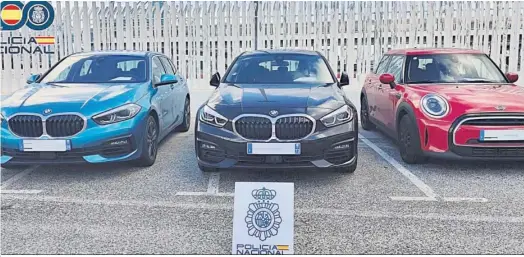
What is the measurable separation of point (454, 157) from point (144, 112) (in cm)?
325

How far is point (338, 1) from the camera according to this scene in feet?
40.7

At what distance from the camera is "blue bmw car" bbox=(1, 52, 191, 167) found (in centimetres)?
432

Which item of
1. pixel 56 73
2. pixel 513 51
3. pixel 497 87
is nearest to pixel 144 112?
pixel 56 73

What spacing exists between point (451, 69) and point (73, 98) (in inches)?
176

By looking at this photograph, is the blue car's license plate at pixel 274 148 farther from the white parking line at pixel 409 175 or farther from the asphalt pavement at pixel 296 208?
the white parking line at pixel 409 175

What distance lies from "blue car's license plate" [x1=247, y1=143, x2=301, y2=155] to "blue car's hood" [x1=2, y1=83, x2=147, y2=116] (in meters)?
1.56

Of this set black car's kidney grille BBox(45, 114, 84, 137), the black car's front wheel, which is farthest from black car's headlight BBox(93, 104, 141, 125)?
the black car's front wheel

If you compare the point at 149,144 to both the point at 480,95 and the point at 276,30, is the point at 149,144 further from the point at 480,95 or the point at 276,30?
the point at 276,30

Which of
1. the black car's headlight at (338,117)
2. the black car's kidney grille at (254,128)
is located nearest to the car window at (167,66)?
the black car's kidney grille at (254,128)

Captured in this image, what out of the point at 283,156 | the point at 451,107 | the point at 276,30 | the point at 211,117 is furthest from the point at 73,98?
the point at 276,30

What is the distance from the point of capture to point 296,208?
370cm

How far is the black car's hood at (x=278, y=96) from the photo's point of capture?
13.9 feet

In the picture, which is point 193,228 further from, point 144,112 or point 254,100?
point 144,112

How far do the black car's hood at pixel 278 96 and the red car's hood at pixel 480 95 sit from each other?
115 centimetres
